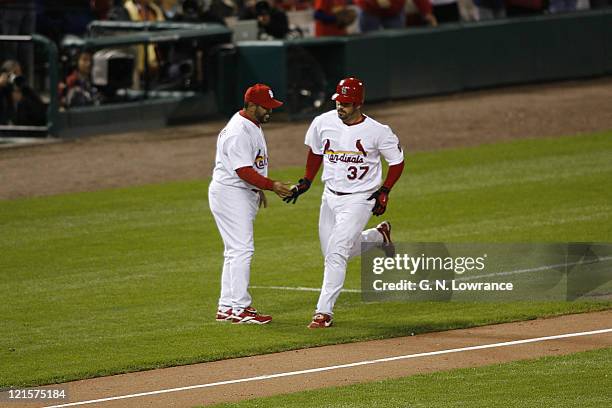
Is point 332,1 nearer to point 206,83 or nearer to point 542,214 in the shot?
point 206,83

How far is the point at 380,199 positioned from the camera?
10297 millimetres

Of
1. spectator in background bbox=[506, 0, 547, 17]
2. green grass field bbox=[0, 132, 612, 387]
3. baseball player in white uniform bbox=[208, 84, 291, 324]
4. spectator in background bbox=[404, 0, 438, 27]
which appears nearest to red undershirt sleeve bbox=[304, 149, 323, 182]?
baseball player in white uniform bbox=[208, 84, 291, 324]

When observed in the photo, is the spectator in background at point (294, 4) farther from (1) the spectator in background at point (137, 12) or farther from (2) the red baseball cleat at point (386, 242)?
(2) the red baseball cleat at point (386, 242)

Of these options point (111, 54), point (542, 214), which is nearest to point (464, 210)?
point (542, 214)

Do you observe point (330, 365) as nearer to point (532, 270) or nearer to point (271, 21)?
point (532, 270)

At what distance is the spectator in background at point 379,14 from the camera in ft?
72.3

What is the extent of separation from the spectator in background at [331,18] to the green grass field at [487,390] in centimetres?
1302

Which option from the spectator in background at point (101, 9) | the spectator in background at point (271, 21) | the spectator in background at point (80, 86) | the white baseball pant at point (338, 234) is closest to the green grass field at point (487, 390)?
the white baseball pant at point (338, 234)

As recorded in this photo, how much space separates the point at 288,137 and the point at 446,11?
513 cm

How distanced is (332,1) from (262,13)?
1.19 m

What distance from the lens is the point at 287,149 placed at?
1883cm

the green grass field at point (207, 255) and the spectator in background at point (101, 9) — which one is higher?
the spectator in background at point (101, 9)

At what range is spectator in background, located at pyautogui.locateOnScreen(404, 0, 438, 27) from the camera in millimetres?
22656

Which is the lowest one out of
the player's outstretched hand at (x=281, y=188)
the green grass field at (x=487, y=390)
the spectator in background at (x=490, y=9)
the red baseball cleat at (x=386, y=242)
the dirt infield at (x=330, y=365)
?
the dirt infield at (x=330, y=365)
